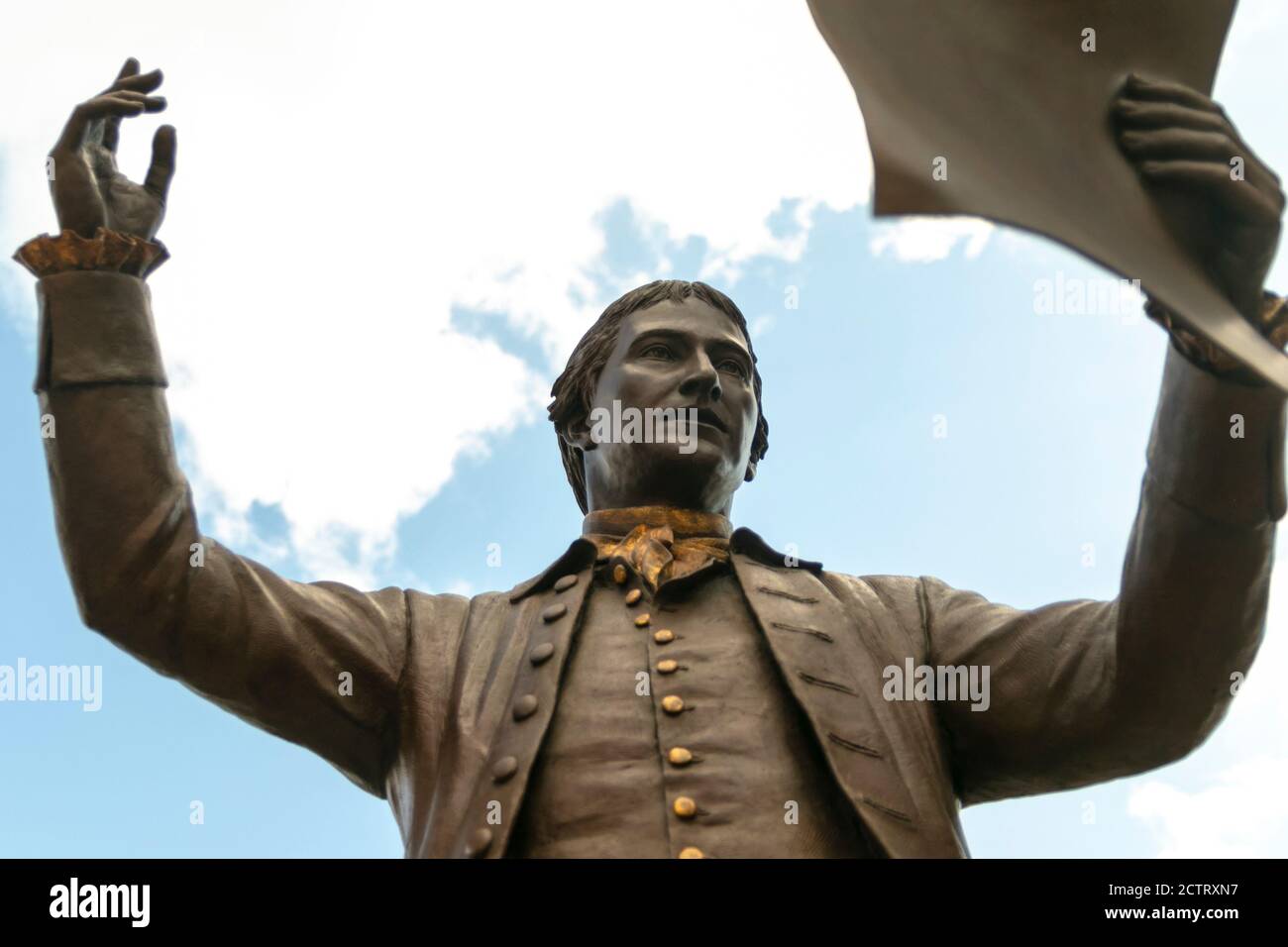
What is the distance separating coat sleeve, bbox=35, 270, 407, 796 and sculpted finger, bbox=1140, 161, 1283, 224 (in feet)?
10.5

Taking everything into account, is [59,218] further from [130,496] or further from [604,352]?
[604,352]

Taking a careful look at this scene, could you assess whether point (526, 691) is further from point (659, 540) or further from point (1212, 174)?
point (1212, 174)

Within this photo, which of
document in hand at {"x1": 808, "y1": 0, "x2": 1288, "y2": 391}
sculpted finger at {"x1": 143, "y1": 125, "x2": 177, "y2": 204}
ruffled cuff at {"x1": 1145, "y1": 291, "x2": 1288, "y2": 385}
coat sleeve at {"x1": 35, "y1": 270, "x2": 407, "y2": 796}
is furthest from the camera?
sculpted finger at {"x1": 143, "y1": 125, "x2": 177, "y2": 204}

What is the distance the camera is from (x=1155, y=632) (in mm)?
5656

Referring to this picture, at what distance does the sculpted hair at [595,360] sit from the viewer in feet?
25.3

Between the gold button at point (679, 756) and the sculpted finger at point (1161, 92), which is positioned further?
the gold button at point (679, 756)

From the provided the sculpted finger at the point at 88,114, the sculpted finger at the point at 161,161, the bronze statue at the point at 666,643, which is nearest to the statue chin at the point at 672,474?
the bronze statue at the point at 666,643

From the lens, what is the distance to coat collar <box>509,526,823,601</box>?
22.1ft

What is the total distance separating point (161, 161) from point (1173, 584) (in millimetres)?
3891

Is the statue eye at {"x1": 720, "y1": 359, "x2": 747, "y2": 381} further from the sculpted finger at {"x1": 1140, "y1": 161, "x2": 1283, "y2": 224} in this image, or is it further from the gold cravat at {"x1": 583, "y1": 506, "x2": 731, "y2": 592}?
the sculpted finger at {"x1": 1140, "y1": 161, "x2": 1283, "y2": 224}

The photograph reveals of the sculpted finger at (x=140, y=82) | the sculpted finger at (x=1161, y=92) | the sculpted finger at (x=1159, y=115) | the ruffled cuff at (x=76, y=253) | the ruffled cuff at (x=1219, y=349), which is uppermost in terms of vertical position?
the sculpted finger at (x=140, y=82)

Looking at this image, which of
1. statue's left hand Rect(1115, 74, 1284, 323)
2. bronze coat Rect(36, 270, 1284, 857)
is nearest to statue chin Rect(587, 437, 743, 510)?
bronze coat Rect(36, 270, 1284, 857)

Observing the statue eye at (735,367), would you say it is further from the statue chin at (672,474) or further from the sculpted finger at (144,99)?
the sculpted finger at (144,99)

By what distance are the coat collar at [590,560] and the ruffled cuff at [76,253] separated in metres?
1.88
